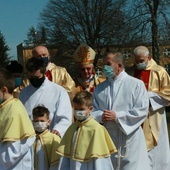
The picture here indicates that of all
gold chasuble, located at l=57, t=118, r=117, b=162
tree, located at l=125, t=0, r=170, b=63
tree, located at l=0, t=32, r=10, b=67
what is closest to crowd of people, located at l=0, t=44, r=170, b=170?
gold chasuble, located at l=57, t=118, r=117, b=162

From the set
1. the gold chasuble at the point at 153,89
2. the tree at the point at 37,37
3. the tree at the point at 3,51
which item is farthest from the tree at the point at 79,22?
the gold chasuble at the point at 153,89

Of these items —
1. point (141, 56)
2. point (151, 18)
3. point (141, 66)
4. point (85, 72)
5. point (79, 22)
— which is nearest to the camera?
point (85, 72)

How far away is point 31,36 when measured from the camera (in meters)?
43.6

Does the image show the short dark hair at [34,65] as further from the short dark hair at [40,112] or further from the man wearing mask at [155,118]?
the man wearing mask at [155,118]

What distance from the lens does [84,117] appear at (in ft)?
18.2

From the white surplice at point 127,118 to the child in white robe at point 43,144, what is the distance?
0.85 metres

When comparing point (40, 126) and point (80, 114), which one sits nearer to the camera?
point (80, 114)

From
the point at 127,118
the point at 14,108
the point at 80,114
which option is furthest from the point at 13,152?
the point at 127,118

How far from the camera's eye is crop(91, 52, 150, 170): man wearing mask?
649 centimetres

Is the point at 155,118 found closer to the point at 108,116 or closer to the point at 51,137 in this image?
the point at 108,116

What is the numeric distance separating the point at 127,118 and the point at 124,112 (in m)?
0.09

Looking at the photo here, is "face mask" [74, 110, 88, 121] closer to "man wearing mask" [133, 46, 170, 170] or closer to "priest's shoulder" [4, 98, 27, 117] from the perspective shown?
"priest's shoulder" [4, 98, 27, 117]

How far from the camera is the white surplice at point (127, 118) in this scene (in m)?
6.49

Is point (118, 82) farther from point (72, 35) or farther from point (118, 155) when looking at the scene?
point (72, 35)
